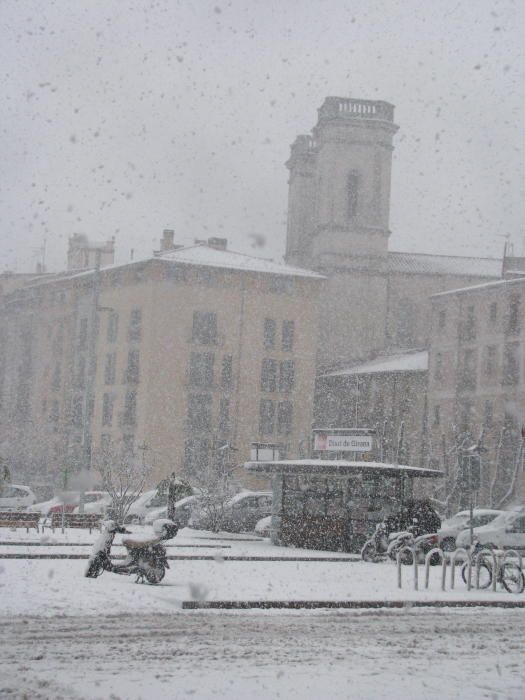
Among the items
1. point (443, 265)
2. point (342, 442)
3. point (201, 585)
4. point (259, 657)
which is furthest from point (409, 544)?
point (443, 265)

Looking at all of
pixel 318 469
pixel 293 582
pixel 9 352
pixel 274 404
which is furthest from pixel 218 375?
pixel 293 582

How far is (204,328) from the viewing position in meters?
72.4

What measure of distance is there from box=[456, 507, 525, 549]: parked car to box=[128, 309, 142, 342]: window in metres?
39.3

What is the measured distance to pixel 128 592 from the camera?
16.1 m

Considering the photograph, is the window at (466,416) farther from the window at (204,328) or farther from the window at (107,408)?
the window at (107,408)

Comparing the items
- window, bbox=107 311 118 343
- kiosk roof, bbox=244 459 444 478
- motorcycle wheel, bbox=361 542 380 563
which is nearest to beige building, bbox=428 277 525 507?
window, bbox=107 311 118 343

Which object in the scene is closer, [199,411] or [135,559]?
[135,559]

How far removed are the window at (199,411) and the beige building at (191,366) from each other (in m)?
0.06

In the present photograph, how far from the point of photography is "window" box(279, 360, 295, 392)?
244ft

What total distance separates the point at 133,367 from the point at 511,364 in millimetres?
22096

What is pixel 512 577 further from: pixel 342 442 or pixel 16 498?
pixel 16 498

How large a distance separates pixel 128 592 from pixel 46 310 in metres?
70.0

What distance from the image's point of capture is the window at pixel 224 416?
7188cm

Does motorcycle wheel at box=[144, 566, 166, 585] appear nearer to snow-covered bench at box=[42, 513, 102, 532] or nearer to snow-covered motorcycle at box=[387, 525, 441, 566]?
snow-covered motorcycle at box=[387, 525, 441, 566]
